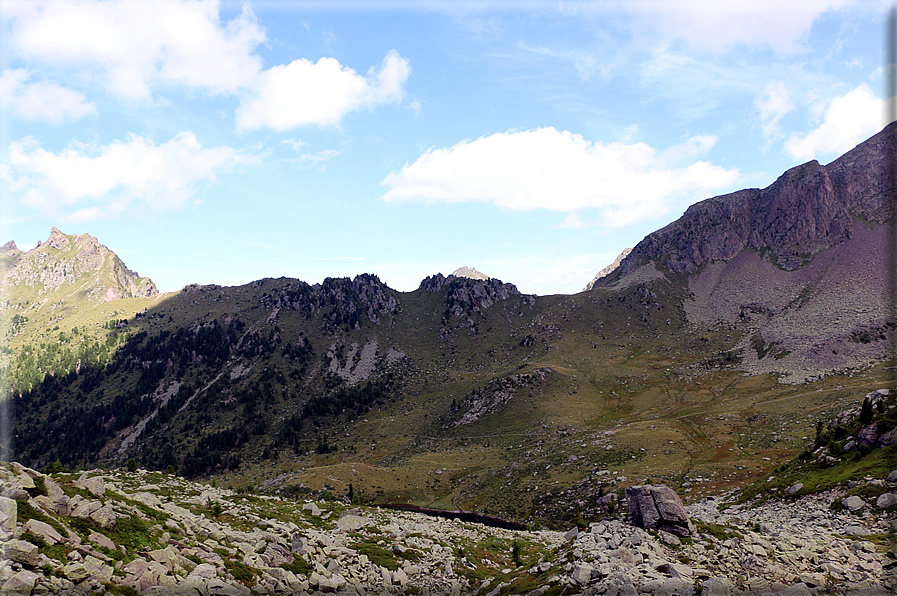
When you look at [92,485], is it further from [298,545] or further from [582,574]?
[582,574]

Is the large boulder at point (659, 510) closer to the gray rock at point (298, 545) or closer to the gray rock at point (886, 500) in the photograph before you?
the gray rock at point (886, 500)

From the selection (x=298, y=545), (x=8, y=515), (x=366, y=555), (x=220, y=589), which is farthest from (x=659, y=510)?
(x=8, y=515)

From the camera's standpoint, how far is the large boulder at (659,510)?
81.7ft

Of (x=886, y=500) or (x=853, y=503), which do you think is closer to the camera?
(x=886, y=500)

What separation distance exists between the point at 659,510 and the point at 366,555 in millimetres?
20278

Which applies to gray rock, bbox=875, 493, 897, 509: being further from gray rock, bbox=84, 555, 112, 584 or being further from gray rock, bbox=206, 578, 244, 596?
gray rock, bbox=84, 555, 112, 584

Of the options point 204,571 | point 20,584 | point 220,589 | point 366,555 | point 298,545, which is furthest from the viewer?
point 366,555

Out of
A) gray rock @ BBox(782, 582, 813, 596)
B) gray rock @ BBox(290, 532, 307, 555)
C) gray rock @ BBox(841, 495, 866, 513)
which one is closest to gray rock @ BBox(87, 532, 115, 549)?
gray rock @ BBox(290, 532, 307, 555)

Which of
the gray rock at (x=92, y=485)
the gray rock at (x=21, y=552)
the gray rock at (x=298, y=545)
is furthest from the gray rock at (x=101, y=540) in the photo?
the gray rock at (x=298, y=545)

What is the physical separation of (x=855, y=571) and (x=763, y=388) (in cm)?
13666

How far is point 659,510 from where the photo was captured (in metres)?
25.6

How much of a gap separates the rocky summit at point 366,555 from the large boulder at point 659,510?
0.21m

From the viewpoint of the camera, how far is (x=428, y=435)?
143625 mm

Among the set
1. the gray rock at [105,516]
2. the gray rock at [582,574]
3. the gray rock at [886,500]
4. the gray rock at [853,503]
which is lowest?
the gray rock at [853,503]
